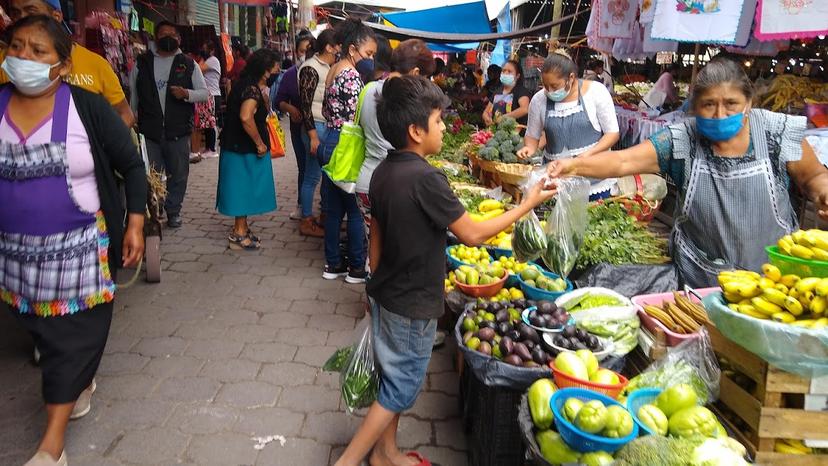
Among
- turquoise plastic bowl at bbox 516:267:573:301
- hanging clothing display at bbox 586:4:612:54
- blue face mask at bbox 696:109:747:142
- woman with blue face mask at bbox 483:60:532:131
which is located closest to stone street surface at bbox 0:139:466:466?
turquoise plastic bowl at bbox 516:267:573:301

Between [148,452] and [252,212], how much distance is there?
11.3 feet

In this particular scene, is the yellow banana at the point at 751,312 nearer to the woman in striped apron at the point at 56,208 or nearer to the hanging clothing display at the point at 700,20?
the woman in striped apron at the point at 56,208

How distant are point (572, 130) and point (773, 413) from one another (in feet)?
10.6

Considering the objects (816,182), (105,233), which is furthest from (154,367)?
(816,182)

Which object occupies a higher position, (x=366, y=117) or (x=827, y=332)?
(x=366, y=117)

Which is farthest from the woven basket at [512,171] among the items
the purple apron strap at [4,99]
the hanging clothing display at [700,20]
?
the purple apron strap at [4,99]

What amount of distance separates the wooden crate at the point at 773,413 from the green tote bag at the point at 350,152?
2.74 metres

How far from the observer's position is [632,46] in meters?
10.4

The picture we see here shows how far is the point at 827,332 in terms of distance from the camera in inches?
78.0

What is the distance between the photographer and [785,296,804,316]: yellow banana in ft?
7.06

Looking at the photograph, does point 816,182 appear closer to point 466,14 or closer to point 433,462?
point 433,462

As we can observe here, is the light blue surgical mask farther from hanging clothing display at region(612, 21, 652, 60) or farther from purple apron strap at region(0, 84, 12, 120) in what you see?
hanging clothing display at region(612, 21, 652, 60)

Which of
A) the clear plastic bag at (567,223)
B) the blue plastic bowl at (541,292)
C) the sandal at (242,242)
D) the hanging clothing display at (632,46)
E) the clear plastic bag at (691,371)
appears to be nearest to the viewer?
the clear plastic bag at (691,371)

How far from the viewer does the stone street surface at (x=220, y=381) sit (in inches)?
121
